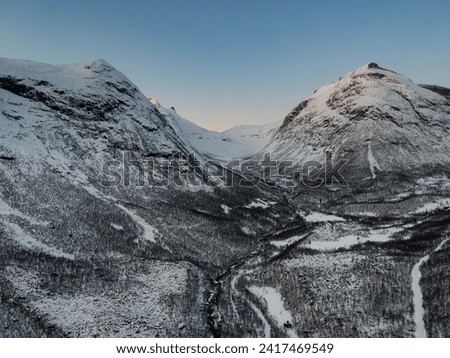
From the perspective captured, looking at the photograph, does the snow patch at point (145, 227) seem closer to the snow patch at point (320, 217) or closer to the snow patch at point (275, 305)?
the snow patch at point (275, 305)

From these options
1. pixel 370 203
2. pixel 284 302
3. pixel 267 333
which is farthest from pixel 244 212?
pixel 267 333

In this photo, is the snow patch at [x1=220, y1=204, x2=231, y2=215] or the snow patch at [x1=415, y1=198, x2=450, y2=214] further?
the snow patch at [x1=415, y1=198, x2=450, y2=214]

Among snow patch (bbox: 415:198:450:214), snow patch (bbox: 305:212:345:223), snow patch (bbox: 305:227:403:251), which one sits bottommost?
snow patch (bbox: 305:227:403:251)

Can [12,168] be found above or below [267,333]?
above

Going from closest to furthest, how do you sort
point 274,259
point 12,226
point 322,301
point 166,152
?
point 322,301
point 12,226
point 274,259
point 166,152

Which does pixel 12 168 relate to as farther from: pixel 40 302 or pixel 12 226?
pixel 40 302

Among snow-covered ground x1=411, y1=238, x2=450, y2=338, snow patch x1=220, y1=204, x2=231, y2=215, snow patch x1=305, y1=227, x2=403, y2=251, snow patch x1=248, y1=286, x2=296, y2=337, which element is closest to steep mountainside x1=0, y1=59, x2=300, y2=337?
snow patch x1=220, y1=204, x2=231, y2=215

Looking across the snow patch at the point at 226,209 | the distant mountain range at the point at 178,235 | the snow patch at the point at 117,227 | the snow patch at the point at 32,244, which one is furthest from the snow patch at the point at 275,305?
the snow patch at the point at 226,209

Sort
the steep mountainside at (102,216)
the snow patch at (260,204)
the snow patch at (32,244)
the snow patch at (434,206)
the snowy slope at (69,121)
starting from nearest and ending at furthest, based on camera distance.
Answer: the steep mountainside at (102,216) → the snow patch at (32,244) → the snowy slope at (69,121) → the snow patch at (434,206) → the snow patch at (260,204)

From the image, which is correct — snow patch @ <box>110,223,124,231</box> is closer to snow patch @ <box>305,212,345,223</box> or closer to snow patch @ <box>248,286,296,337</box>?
snow patch @ <box>248,286,296,337</box>

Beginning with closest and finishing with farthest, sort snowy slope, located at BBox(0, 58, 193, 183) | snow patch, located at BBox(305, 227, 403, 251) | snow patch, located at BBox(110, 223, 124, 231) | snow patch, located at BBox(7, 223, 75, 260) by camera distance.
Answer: snow patch, located at BBox(7, 223, 75, 260), snow patch, located at BBox(110, 223, 124, 231), snow patch, located at BBox(305, 227, 403, 251), snowy slope, located at BBox(0, 58, 193, 183)

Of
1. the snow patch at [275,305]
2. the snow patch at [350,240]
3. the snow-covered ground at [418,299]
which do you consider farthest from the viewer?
the snow patch at [350,240]
